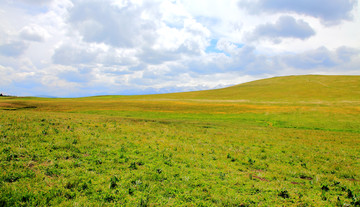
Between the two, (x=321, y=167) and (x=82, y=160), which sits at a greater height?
(x=82, y=160)

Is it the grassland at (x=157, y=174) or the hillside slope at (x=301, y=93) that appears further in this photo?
the hillside slope at (x=301, y=93)

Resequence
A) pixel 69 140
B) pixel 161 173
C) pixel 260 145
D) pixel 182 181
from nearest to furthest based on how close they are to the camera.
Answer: pixel 182 181 < pixel 161 173 < pixel 69 140 < pixel 260 145

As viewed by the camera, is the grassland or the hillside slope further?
the hillside slope

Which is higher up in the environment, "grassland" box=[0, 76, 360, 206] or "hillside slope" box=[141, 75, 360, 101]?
"hillside slope" box=[141, 75, 360, 101]

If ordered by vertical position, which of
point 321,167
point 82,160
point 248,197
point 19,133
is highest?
point 19,133

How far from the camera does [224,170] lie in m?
12.1

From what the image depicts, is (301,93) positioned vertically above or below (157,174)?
above

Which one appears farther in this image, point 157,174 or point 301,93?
point 301,93

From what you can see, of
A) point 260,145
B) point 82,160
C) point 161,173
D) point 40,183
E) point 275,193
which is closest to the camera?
point 40,183

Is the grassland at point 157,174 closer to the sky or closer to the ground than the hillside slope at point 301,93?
closer to the ground

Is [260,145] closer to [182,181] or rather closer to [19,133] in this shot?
[182,181]

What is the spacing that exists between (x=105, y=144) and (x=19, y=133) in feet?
22.1

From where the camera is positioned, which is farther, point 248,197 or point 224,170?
point 224,170

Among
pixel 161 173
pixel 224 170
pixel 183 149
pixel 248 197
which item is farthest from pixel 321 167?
pixel 161 173
